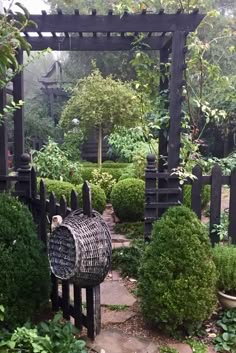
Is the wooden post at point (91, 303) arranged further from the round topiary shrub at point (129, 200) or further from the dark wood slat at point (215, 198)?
the round topiary shrub at point (129, 200)

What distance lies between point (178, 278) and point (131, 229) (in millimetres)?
2535

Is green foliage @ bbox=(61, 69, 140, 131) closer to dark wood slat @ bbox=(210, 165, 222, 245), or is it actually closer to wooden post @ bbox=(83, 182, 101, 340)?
dark wood slat @ bbox=(210, 165, 222, 245)

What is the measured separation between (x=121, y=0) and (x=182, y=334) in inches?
108

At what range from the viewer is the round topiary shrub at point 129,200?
4.89 meters

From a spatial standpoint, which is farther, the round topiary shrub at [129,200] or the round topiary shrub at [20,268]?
the round topiary shrub at [129,200]

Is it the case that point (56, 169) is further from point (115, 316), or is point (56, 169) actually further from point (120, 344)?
point (120, 344)

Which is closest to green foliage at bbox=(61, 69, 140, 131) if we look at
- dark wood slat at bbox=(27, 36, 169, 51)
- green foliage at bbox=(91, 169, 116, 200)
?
green foliage at bbox=(91, 169, 116, 200)

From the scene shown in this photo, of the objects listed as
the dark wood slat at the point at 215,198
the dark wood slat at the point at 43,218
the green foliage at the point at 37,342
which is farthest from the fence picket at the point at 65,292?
the dark wood slat at the point at 215,198

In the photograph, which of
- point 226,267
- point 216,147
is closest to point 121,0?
point 226,267

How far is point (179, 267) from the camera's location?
221cm

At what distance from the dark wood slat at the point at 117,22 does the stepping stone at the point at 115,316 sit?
1.98 metres

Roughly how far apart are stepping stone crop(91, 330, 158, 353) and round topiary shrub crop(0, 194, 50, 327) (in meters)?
0.41

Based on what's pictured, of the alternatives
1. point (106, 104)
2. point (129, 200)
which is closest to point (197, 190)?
point (129, 200)

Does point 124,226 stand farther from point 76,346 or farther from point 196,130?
point 76,346
